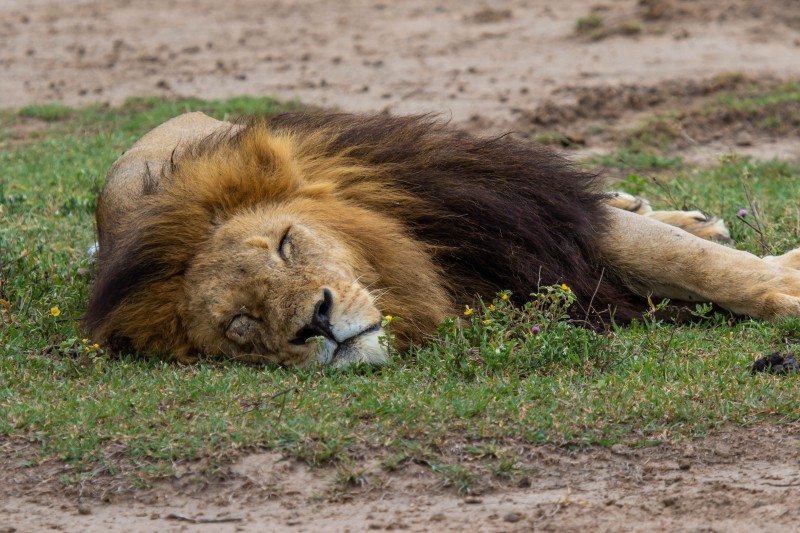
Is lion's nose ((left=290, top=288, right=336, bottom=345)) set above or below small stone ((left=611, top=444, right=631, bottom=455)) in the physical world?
above

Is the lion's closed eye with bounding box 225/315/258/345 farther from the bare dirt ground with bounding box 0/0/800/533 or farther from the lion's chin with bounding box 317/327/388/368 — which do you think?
the bare dirt ground with bounding box 0/0/800/533

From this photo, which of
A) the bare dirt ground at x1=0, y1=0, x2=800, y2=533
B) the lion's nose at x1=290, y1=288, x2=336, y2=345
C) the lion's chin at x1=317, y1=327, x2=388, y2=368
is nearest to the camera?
the bare dirt ground at x1=0, y1=0, x2=800, y2=533

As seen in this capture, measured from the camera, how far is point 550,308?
4.02 m

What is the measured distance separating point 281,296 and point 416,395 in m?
0.53

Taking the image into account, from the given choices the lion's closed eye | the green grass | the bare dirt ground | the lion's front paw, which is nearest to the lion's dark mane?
the green grass

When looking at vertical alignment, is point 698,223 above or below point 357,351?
below

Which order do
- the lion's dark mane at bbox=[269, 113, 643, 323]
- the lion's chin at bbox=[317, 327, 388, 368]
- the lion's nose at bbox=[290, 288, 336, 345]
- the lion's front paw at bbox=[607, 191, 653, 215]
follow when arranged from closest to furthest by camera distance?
the lion's nose at bbox=[290, 288, 336, 345]
the lion's chin at bbox=[317, 327, 388, 368]
the lion's dark mane at bbox=[269, 113, 643, 323]
the lion's front paw at bbox=[607, 191, 653, 215]

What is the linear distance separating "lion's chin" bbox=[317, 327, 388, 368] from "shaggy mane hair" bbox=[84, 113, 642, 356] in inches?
5.5

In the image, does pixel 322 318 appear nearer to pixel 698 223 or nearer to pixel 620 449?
pixel 620 449

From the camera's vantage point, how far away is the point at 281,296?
3762mm

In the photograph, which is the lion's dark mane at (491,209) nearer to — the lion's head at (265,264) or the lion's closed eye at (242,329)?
the lion's head at (265,264)

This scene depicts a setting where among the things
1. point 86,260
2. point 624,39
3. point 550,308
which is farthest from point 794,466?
Answer: point 624,39

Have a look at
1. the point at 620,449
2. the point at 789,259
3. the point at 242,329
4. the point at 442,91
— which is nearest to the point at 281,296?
the point at 242,329

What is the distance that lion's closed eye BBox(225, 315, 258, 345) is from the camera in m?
3.88
